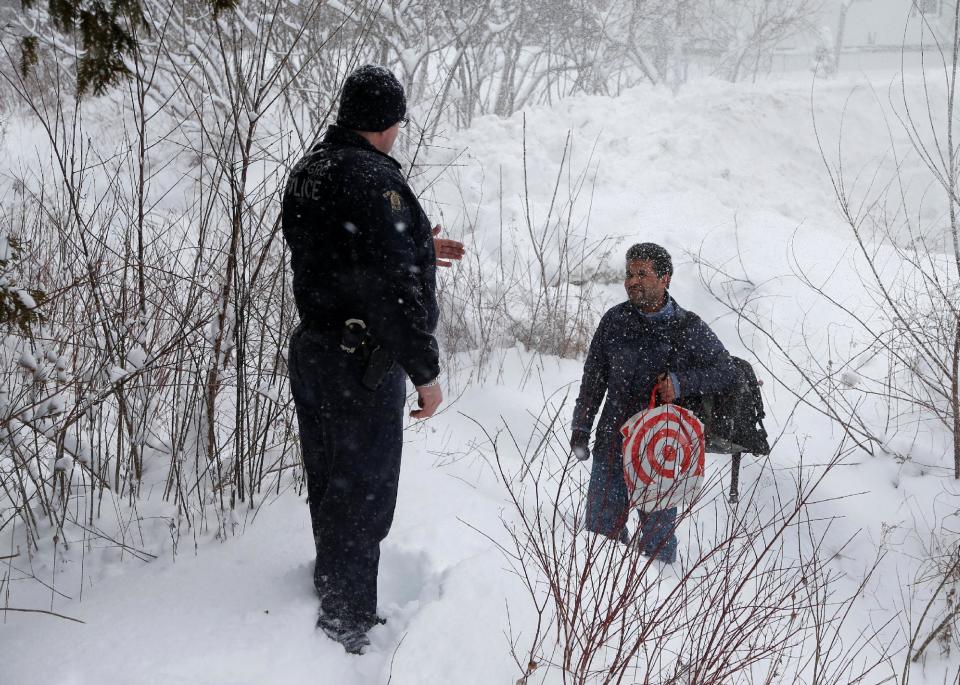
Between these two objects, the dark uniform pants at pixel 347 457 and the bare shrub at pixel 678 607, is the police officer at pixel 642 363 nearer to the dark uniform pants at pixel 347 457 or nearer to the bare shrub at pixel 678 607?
the bare shrub at pixel 678 607

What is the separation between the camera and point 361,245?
5.81ft

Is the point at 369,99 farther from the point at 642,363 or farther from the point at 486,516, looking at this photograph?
the point at 486,516

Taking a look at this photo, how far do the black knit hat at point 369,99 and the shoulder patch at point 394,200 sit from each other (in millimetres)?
243

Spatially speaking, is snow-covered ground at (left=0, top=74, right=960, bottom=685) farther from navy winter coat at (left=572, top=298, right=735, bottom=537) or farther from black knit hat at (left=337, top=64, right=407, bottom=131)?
black knit hat at (left=337, top=64, right=407, bottom=131)

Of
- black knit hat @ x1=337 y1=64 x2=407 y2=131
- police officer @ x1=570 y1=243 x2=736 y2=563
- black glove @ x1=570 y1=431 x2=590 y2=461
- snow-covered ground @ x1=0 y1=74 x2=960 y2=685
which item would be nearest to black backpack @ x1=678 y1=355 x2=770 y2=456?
police officer @ x1=570 y1=243 x2=736 y2=563

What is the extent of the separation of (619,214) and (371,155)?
263 inches

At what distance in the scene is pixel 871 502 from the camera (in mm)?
3871

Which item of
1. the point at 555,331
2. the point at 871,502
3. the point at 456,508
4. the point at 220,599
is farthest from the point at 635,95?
the point at 220,599

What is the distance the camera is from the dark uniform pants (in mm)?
1849

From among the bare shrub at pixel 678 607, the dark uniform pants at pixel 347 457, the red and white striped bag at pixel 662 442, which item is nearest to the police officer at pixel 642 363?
the red and white striped bag at pixel 662 442

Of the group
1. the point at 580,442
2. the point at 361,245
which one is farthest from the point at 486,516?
the point at 361,245

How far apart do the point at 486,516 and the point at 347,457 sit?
1.08 m

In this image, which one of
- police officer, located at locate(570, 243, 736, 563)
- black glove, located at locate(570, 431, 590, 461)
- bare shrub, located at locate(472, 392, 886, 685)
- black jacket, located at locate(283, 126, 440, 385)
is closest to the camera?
bare shrub, located at locate(472, 392, 886, 685)

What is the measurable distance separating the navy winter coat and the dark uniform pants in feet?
3.54
